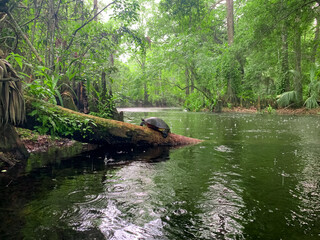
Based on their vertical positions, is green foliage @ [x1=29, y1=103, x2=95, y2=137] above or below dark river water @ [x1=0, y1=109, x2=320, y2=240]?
above

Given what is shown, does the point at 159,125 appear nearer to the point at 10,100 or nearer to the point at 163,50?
the point at 10,100

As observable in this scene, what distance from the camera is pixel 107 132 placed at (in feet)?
13.2

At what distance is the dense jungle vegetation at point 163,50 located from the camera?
539 centimetres

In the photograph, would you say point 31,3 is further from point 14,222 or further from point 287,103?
point 287,103

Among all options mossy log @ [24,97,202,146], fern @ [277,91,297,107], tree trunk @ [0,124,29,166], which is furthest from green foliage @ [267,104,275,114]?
tree trunk @ [0,124,29,166]

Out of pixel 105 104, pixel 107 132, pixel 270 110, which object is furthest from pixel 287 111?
pixel 107 132

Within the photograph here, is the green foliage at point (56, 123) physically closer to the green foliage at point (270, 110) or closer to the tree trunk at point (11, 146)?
the tree trunk at point (11, 146)

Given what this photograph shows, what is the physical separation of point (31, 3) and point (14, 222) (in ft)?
20.8

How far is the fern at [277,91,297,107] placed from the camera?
1333 cm

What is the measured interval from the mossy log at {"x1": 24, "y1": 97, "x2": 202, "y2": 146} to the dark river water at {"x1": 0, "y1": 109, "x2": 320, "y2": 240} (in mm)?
587

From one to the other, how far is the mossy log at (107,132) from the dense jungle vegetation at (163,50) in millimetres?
518

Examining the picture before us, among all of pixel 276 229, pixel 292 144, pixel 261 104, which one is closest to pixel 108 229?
pixel 276 229

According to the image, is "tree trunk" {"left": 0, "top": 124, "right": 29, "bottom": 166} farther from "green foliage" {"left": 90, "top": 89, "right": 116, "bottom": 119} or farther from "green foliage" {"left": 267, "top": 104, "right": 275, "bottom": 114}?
"green foliage" {"left": 267, "top": 104, "right": 275, "bottom": 114}

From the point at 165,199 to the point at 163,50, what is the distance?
53.3 ft
